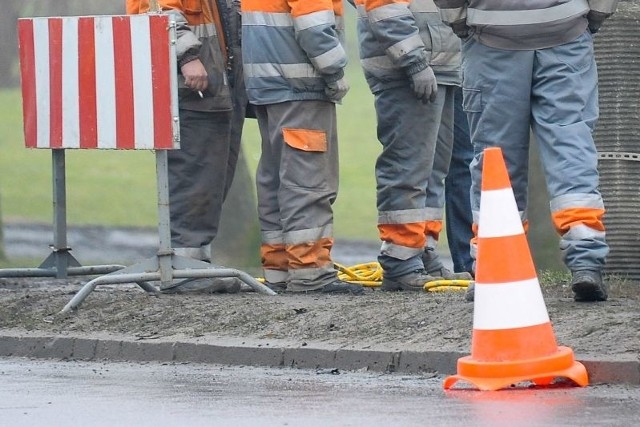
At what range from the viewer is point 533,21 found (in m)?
8.65

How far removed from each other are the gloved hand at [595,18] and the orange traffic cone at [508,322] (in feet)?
5.41

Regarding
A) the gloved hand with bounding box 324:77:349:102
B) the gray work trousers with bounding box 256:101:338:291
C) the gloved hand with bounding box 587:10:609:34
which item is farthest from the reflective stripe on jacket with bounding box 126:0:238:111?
the gloved hand with bounding box 587:10:609:34

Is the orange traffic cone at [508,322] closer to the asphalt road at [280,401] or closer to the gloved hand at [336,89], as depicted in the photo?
the asphalt road at [280,401]

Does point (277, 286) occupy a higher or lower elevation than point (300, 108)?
lower

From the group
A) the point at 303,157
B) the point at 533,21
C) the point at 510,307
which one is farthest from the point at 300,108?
the point at 510,307

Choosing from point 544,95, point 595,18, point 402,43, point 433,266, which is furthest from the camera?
point 433,266

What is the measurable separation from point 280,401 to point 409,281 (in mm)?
3557

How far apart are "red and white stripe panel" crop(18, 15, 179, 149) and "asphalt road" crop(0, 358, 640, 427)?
190 cm

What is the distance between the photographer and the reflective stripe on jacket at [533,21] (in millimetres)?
8648

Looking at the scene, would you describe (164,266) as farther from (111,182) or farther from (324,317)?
(111,182)

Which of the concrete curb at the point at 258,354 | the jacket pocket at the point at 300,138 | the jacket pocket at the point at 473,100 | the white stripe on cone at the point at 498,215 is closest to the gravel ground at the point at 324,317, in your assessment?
the concrete curb at the point at 258,354

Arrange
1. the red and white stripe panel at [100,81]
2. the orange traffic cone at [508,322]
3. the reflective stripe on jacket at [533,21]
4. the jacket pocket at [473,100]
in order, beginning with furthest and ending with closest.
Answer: the red and white stripe panel at [100,81]
the jacket pocket at [473,100]
the reflective stripe on jacket at [533,21]
the orange traffic cone at [508,322]

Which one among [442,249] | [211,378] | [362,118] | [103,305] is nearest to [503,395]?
[211,378]

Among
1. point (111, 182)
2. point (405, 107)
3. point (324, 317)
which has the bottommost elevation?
point (111, 182)
